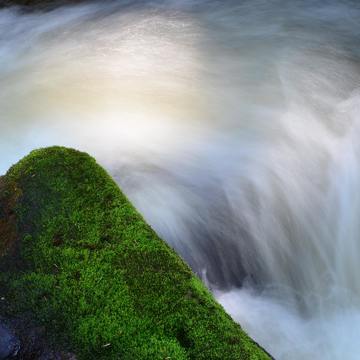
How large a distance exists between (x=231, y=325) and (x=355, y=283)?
2.96 m

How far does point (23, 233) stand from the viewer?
3.73 meters

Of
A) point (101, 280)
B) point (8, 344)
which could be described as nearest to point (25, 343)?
point (8, 344)

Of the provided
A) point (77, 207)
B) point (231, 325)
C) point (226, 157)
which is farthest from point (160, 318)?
point (226, 157)

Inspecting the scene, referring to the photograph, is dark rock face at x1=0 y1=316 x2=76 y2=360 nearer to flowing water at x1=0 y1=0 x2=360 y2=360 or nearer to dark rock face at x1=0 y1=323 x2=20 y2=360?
dark rock face at x1=0 y1=323 x2=20 y2=360

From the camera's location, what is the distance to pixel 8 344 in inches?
124

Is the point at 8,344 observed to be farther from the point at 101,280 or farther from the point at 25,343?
the point at 101,280

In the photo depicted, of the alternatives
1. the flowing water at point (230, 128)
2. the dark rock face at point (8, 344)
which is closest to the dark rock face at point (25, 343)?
the dark rock face at point (8, 344)

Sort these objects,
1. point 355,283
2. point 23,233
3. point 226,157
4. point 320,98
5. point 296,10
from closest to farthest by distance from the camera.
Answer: point 23,233 → point 355,283 → point 226,157 → point 320,98 → point 296,10

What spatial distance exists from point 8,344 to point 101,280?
2.24ft

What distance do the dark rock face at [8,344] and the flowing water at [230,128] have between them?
2345 millimetres

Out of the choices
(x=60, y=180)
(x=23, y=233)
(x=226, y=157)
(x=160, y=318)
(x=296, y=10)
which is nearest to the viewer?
(x=160, y=318)

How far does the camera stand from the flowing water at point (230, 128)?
538 centimetres

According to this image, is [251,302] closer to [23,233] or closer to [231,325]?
[231,325]

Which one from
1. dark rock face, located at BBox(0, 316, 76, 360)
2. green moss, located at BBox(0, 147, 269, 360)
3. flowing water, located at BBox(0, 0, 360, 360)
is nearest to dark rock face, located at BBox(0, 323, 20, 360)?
dark rock face, located at BBox(0, 316, 76, 360)
